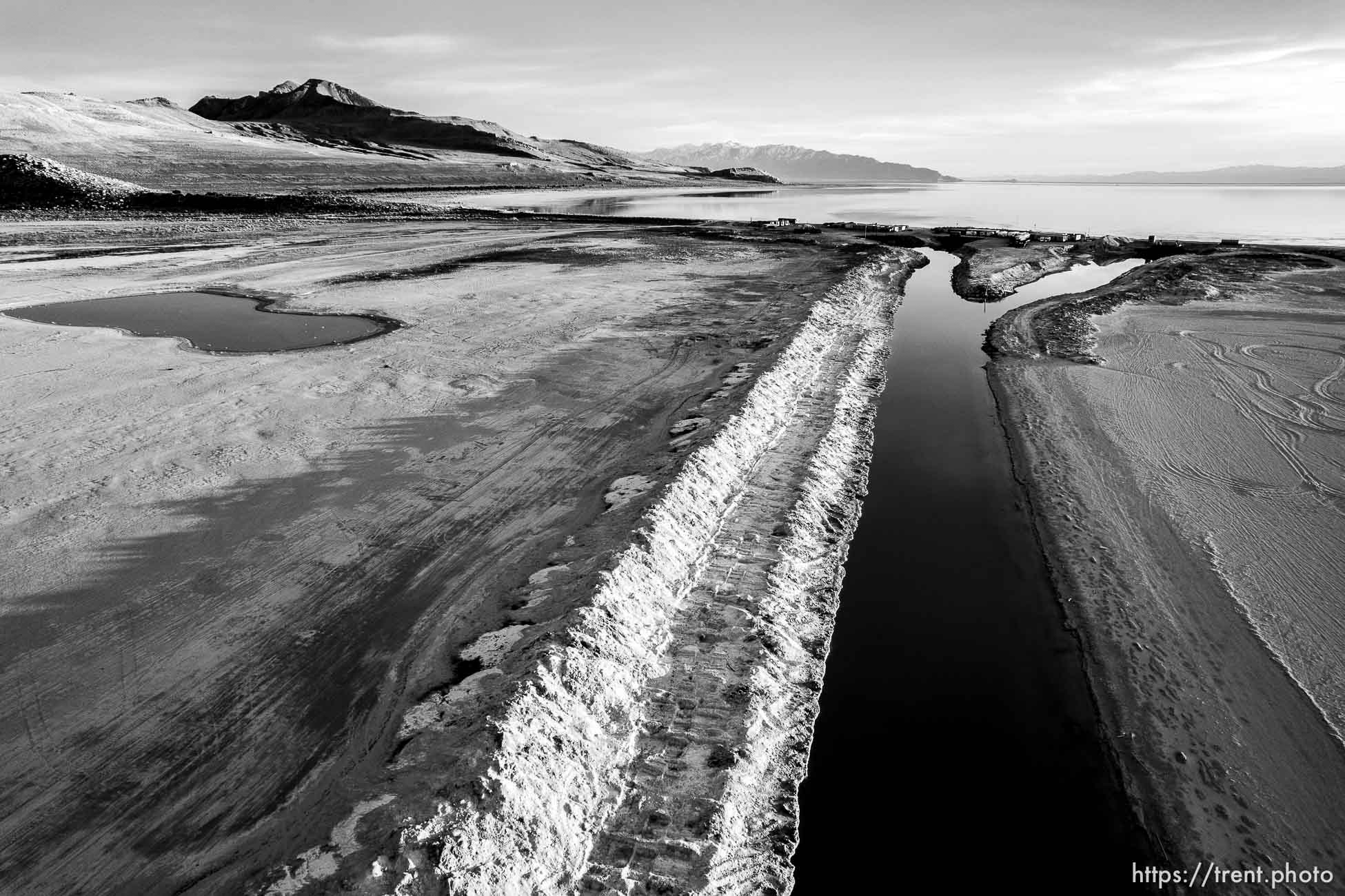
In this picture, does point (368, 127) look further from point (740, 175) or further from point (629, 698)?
point (629, 698)

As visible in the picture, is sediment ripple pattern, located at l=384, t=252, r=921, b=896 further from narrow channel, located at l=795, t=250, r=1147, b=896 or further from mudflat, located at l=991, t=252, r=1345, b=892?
mudflat, located at l=991, t=252, r=1345, b=892

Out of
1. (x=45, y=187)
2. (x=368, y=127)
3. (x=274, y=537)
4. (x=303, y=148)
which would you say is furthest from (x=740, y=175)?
(x=274, y=537)

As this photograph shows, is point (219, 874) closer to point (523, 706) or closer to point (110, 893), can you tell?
point (110, 893)

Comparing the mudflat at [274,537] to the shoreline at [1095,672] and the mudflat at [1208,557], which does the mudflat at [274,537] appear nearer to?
the shoreline at [1095,672]

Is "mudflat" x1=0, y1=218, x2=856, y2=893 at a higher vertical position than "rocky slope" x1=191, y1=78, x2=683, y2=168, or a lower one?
lower

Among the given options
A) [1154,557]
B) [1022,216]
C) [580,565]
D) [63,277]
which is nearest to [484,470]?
[580,565]

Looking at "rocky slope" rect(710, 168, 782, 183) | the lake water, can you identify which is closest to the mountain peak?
"rocky slope" rect(710, 168, 782, 183)
